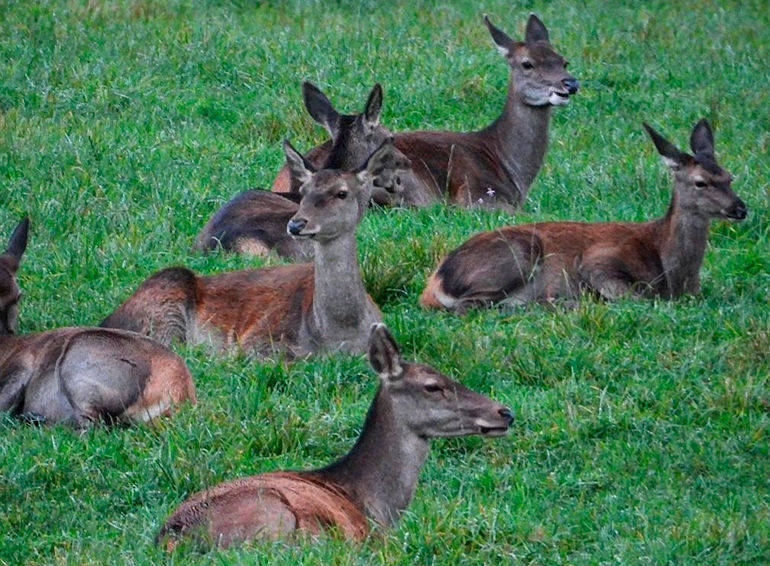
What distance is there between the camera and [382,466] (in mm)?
6949

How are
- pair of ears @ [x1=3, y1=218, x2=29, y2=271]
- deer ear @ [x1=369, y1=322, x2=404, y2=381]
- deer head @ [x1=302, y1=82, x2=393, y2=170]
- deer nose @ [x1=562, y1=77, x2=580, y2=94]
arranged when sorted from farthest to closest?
deer nose @ [x1=562, y1=77, x2=580, y2=94] < deer head @ [x1=302, y1=82, x2=393, y2=170] < pair of ears @ [x1=3, y1=218, x2=29, y2=271] < deer ear @ [x1=369, y1=322, x2=404, y2=381]

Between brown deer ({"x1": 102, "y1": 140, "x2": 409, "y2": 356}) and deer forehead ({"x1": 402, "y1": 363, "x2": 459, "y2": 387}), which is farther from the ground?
deer forehead ({"x1": 402, "y1": 363, "x2": 459, "y2": 387})

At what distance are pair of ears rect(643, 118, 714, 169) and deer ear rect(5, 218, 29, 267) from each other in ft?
12.5

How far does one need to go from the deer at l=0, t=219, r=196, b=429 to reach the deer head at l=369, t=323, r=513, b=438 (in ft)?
4.42

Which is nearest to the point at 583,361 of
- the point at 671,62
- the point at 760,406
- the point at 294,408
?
the point at 760,406

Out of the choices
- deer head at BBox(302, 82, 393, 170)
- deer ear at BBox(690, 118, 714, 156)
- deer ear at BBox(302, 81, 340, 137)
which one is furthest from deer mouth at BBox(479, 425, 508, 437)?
deer ear at BBox(302, 81, 340, 137)

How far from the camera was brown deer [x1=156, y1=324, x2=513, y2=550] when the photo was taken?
647cm

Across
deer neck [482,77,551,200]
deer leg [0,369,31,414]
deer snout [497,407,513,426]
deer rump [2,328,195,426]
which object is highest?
deer snout [497,407,513,426]

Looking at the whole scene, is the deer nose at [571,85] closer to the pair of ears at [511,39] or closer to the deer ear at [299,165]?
the pair of ears at [511,39]

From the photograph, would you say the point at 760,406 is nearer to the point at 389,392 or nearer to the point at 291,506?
the point at 389,392

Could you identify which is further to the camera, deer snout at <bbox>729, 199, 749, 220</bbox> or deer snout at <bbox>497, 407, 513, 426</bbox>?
deer snout at <bbox>729, 199, 749, 220</bbox>

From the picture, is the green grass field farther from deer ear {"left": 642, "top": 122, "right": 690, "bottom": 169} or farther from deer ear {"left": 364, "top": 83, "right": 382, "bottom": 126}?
deer ear {"left": 364, "top": 83, "right": 382, "bottom": 126}

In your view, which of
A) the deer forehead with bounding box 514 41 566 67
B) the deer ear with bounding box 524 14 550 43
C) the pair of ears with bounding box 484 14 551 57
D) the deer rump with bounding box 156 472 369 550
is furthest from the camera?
the deer ear with bounding box 524 14 550 43

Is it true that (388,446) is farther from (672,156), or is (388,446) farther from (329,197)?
(672,156)
